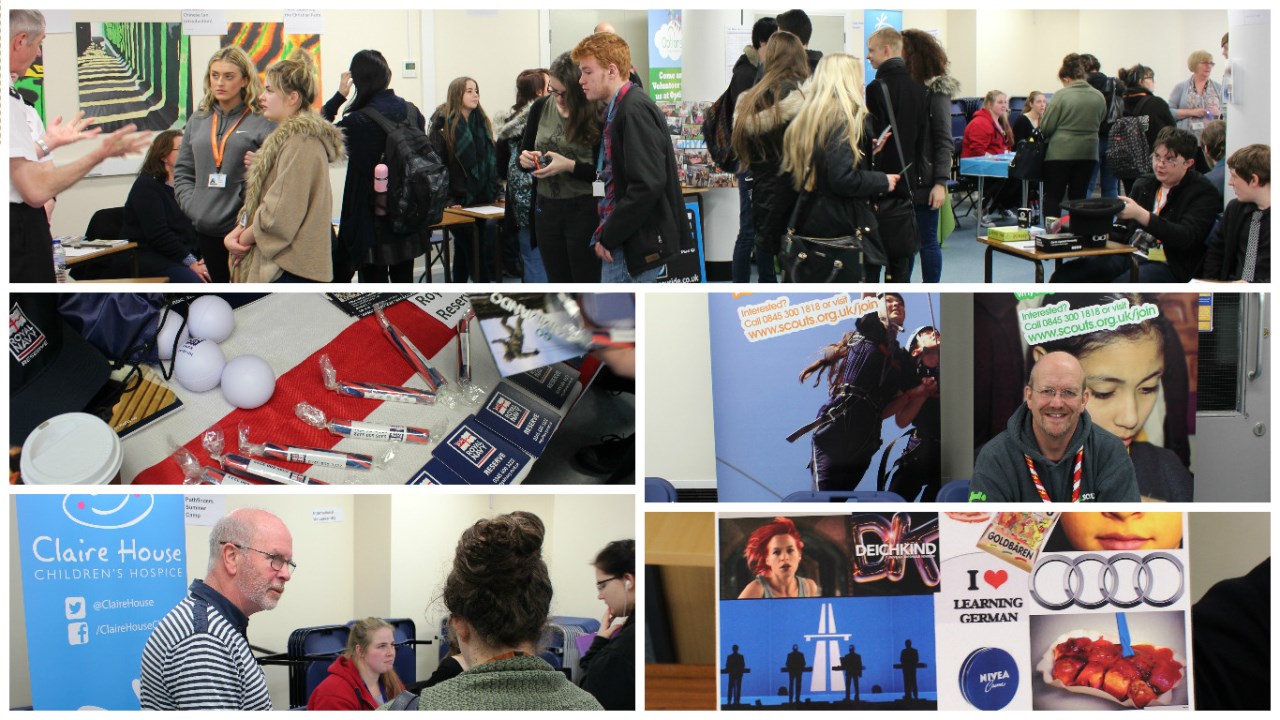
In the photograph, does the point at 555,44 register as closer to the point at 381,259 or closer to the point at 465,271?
the point at 465,271

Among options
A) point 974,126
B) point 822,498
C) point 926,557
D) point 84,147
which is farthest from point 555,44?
point 926,557

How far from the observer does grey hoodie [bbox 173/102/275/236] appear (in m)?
4.12

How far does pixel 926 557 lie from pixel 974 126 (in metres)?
7.88

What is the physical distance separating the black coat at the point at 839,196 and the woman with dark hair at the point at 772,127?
0.12 metres

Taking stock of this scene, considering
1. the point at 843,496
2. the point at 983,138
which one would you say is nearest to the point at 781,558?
the point at 843,496

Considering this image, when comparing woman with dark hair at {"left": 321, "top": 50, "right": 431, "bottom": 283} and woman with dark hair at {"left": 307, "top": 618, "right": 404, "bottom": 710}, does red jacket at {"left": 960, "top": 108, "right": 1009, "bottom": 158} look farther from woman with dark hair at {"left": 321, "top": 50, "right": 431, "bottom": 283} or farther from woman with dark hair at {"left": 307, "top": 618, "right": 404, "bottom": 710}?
woman with dark hair at {"left": 307, "top": 618, "right": 404, "bottom": 710}

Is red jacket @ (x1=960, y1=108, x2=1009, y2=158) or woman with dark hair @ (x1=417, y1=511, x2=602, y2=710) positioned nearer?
woman with dark hair @ (x1=417, y1=511, x2=602, y2=710)

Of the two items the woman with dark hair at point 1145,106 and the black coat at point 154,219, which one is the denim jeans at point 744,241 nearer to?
the woman with dark hair at point 1145,106

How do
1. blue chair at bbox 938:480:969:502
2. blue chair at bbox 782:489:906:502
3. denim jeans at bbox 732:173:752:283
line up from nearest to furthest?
blue chair at bbox 938:480:969:502 < blue chair at bbox 782:489:906:502 < denim jeans at bbox 732:173:752:283

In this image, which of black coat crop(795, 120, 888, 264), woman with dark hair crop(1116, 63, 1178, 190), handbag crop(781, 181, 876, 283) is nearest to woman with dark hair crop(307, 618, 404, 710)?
handbag crop(781, 181, 876, 283)

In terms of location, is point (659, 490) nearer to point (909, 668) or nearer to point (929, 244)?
point (909, 668)

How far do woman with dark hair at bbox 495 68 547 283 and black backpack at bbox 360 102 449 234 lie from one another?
41.9 inches

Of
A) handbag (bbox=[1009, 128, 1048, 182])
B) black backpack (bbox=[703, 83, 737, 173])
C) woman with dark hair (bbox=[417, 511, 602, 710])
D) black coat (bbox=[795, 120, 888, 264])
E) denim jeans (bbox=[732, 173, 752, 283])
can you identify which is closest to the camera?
woman with dark hair (bbox=[417, 511, 602, 710])

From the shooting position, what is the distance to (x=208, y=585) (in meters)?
2.82
